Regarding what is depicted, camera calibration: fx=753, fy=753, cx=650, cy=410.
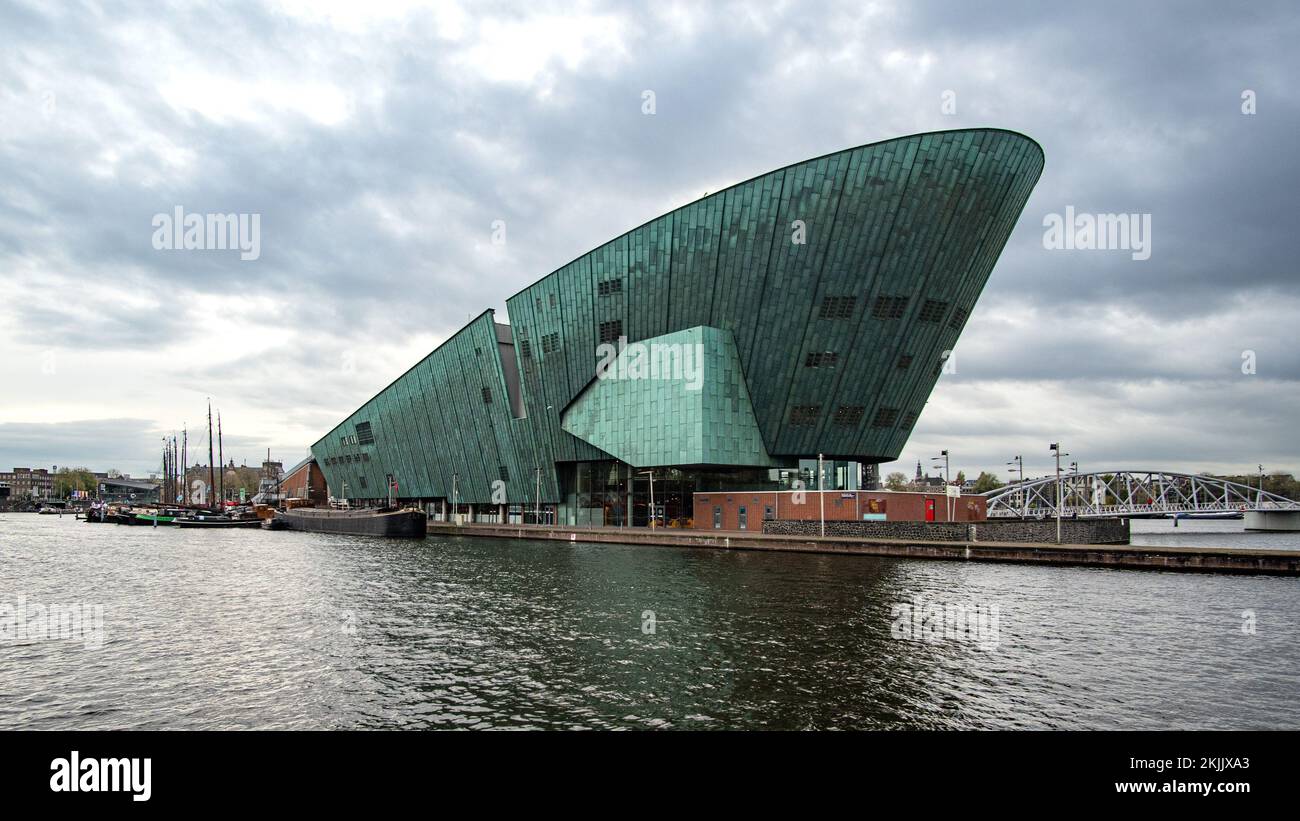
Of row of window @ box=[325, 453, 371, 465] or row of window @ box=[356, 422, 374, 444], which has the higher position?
row of window @ box=[356, 422, 374, 444]

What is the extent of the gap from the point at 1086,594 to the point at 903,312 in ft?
110

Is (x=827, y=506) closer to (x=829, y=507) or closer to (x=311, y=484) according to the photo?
(x=829, y=507)

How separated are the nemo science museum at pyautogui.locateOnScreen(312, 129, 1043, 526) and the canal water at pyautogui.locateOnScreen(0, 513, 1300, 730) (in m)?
27.7

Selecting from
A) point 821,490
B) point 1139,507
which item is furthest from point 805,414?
point 1139,507

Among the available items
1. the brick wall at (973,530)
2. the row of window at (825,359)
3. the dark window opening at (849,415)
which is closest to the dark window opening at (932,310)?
the row of window at (825,359)

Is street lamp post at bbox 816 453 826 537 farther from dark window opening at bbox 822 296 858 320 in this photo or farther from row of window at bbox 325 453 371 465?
row of window at bbox 325 453 371 465

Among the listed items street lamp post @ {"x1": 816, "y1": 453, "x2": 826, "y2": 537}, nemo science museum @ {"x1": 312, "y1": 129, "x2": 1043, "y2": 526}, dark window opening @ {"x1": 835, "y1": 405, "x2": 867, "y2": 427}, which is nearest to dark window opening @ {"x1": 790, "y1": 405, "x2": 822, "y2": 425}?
nemo science museum @ {"x1": 312, "y1": 129, "x2": 1043, "y2": 526}

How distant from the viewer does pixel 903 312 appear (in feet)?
197

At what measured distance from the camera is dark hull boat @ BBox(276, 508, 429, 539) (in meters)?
74.6

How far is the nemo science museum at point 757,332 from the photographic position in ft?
186
